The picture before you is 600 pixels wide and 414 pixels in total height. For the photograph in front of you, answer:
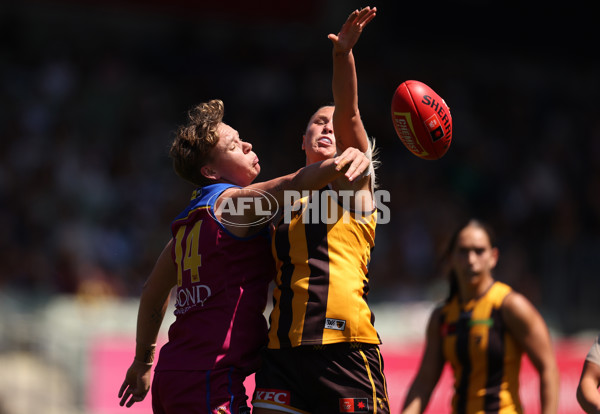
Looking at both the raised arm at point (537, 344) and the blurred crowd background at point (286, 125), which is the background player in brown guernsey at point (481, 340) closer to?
the raised arm at point (537, 344)

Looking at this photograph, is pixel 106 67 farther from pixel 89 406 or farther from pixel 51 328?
pixel 89 406

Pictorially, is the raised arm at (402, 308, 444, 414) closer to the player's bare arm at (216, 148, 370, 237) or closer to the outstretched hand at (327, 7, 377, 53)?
the player's bare arm at (216, 148, 370, 237)

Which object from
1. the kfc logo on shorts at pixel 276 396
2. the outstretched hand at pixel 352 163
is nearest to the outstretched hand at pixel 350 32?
the outstretched hand at pixel 352 163

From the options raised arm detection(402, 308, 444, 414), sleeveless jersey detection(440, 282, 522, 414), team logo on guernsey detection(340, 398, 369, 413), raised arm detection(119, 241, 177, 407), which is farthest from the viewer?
raised arm detection(402, 308, 444, 414)

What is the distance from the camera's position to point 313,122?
4.21 m

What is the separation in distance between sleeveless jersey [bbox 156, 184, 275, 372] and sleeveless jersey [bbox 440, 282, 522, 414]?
1.55m

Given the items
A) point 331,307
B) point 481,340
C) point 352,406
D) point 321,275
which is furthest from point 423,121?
point 481,340

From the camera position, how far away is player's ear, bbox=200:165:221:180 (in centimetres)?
410

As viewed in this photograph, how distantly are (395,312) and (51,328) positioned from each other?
3.46 meters

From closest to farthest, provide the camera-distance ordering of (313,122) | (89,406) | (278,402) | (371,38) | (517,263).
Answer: (278,402) < (313,122) < (89,406) < (517,263) < (371,38)

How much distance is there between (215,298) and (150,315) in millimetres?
550

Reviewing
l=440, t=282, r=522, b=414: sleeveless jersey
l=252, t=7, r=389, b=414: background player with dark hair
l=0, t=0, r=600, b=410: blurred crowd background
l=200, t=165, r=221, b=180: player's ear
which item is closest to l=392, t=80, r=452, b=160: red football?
l=252, t=7, r=389, b=414: background player with dark hair

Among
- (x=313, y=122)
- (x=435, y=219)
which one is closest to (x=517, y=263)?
(x=435, y=219)

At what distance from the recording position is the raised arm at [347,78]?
3801 millimetres
